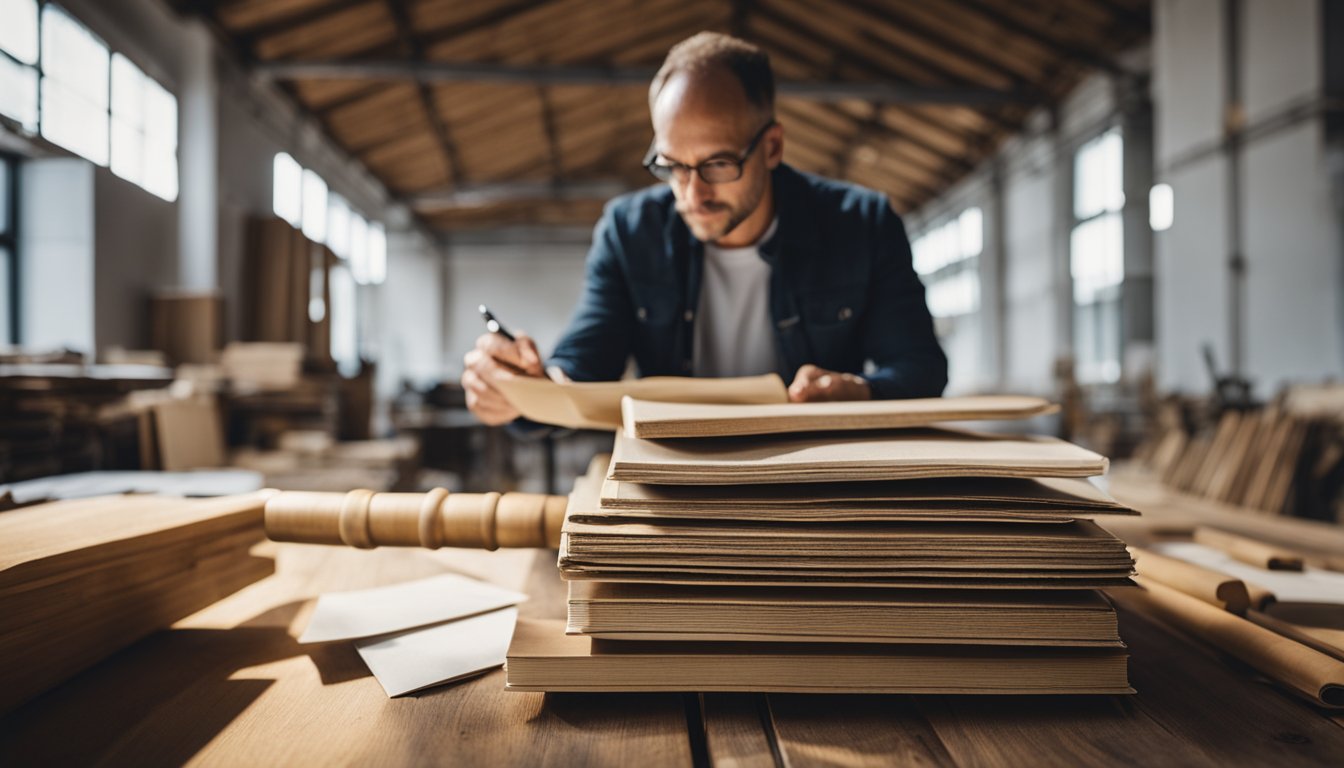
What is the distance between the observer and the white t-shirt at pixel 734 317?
1505 millimetres

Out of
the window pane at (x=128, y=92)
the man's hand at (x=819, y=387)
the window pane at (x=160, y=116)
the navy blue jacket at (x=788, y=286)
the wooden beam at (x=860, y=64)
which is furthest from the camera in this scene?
the wooden beam at (x=860, y=64)

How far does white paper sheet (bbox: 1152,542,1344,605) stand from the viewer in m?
0.64

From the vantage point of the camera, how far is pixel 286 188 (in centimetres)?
851

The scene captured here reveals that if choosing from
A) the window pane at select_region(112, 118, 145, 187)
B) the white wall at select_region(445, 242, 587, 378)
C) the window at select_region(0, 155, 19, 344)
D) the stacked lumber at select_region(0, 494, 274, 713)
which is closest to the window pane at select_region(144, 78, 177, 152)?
the window pane at select_region(112, 118, 145, 187)

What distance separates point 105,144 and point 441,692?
671 cm

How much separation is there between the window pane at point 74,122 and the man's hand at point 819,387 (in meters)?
5.95

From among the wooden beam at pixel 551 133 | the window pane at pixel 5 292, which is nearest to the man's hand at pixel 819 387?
the window pane at pixel 5 292

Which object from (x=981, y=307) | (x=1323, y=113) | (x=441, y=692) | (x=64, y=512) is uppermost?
(x=1323, y=113)

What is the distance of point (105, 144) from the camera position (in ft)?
17.9

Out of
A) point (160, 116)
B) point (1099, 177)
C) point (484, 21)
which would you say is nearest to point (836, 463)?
point (160, 116)

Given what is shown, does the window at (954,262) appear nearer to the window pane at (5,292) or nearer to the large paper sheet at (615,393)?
the window pane at (5,292)

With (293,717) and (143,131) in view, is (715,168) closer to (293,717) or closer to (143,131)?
(293,717)

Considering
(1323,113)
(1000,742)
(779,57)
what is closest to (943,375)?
(1000,742)

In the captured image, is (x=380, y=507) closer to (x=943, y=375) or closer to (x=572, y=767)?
(x=572, y=767)
